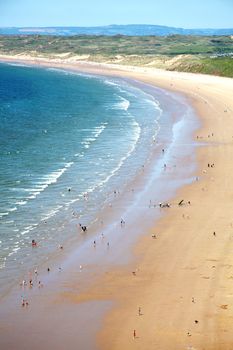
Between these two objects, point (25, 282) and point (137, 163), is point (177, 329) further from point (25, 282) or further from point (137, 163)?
point (137, 163)

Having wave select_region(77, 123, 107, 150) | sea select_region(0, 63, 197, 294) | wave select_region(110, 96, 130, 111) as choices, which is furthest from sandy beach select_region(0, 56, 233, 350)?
wave select_region(110, 96, 130, 111)

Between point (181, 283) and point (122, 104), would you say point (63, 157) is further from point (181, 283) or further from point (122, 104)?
point (122, 104)

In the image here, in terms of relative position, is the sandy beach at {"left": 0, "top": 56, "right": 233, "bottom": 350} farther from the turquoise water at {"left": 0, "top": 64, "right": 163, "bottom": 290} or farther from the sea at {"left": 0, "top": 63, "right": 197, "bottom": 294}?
the turquoise water at {"left": 0, "top": 64, "right": 163, "bottom": 290}

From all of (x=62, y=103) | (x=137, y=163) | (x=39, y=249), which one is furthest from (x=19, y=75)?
(x=39, y=249)

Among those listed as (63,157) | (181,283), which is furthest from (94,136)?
(181,283)

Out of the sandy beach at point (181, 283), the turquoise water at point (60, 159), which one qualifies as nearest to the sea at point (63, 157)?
the turquoise water at point (60, 159)

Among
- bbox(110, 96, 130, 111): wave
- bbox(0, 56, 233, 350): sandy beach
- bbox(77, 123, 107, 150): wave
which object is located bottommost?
bbox(0, 56, 233, 350): sandy beach

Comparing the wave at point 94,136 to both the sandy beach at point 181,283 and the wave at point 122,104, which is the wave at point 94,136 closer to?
the sandy beach at point 181,283
